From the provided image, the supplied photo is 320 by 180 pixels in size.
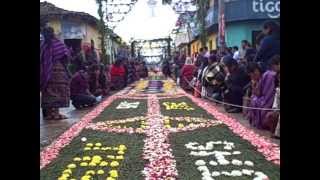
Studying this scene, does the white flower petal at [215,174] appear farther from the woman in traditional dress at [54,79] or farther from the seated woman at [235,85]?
the seated woman at [235,85]

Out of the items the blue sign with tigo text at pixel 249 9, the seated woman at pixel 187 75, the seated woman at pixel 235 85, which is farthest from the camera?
the blue sign with tigo text at pixel 249 9

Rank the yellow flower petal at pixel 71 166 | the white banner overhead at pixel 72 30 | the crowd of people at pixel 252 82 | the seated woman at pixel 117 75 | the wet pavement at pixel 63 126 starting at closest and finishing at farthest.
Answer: the yellow flower petal at pixel 71 166
the wet pavement at pixel 63 126
the crowd of people at pixel 252 82
the seated woman at pixel 117 75
the white banner overhead at pixel 72 30

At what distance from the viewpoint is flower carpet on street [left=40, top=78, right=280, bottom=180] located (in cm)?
566

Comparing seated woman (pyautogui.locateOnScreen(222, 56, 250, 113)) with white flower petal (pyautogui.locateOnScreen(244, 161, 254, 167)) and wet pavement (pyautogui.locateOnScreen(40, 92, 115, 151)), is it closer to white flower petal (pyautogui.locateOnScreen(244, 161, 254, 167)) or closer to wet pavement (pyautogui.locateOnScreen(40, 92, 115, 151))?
wet pavement (pyautogui.locateOnScreen(40, 92, 115, 151))

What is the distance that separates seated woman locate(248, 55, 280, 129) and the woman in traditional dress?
440cm

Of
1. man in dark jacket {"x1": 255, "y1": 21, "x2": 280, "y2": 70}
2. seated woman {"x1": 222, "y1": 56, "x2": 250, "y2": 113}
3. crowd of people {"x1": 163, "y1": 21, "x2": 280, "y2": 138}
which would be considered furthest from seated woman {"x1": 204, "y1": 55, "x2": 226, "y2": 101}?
man in dark jacket {"x1": 255, "y1": 21, "x2": 280, "y2": 70}

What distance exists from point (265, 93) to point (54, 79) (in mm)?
4885

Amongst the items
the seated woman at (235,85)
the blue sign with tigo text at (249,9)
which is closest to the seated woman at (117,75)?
the blue sign with tigo text at (249,9)

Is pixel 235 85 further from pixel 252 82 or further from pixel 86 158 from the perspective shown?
pixel 86 158

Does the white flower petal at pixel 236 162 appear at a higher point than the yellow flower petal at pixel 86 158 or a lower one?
higher

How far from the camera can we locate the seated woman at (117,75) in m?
24.0

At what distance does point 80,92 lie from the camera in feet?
47.2

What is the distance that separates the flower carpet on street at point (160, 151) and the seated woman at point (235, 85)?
174 cm

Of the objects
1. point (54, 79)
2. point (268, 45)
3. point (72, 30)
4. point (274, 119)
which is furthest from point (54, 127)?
point (72, 30)
